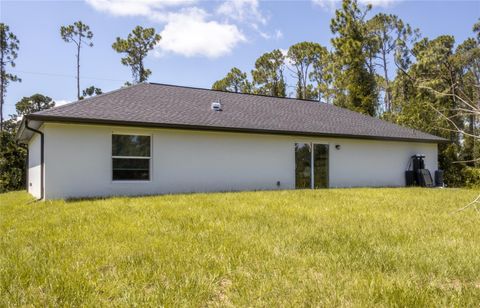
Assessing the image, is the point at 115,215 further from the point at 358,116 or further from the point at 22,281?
the point at 358,116

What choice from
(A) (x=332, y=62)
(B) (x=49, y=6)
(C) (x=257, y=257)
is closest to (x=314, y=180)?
(C) (x=257, y=257)

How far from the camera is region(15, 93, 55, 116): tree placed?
39.5 metres

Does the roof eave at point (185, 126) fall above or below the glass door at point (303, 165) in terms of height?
above

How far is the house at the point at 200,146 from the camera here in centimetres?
1012

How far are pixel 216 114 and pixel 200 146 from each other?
179cm

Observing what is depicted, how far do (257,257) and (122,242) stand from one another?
190 cm

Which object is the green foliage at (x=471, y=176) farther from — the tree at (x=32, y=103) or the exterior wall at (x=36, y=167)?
the tree at (x=32, y=103)

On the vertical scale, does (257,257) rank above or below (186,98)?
below

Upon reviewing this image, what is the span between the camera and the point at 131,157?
10852 mm

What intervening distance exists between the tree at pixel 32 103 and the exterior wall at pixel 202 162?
34506 millimetres

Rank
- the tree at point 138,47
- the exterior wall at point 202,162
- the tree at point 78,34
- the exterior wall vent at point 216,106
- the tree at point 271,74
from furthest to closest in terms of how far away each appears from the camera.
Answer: the tree at point 271,74 < the tree at point 138,47 < the tree at point 78,34 < the exterior wall vent at point 216,106 < the exterior wall at point 202,162

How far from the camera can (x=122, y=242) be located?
466 cm

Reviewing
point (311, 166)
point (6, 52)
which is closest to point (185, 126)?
point (311, 166)

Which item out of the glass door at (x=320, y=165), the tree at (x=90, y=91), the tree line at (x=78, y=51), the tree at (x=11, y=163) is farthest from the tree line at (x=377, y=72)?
the tree at (x=11, y=163)
